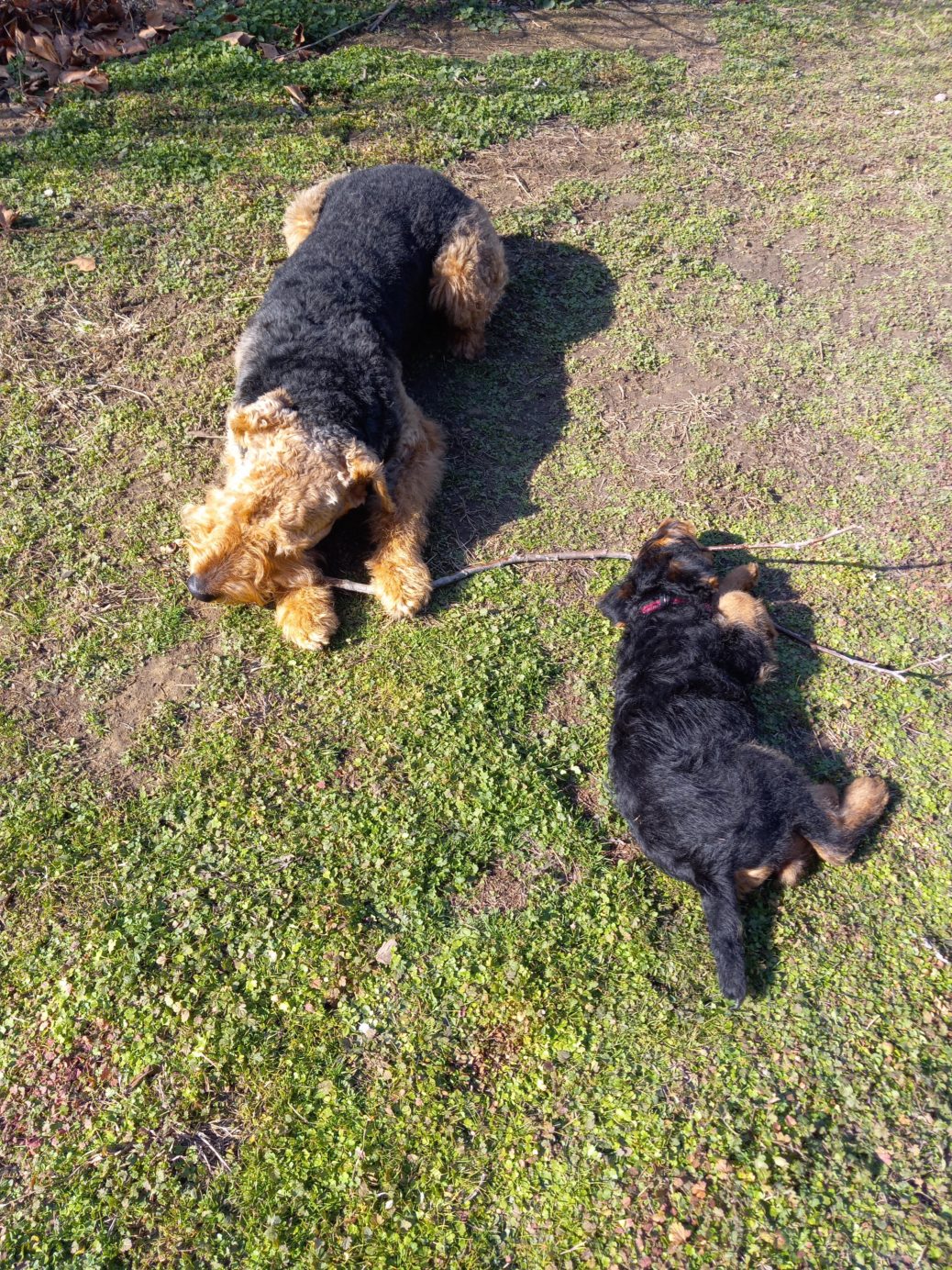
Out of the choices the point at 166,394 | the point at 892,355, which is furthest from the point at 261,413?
the point at 892,355

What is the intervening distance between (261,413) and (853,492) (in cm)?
334

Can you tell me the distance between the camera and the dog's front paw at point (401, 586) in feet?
13.9

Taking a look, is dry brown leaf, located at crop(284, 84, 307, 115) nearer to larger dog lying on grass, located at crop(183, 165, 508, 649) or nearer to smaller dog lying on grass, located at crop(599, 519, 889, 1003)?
larger dog lying on grass, located at crop(183, 165, 508, 649)

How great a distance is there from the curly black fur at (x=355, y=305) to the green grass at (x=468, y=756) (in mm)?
702

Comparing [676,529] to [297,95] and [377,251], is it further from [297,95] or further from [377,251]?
[297,95]

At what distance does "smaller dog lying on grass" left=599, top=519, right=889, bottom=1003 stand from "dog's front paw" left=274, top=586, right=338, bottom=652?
139cm

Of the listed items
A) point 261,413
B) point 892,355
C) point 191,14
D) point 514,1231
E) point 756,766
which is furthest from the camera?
point 191,14

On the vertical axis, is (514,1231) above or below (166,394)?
below

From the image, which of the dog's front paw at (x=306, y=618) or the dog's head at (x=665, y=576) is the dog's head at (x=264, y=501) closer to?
the dog's front paw at (x=306, y=618)

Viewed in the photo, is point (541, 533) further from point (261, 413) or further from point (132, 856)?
point (132, 856)

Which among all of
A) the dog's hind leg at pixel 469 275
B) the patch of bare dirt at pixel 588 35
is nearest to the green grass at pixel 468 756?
the dog's hind leg at pixel 469 275

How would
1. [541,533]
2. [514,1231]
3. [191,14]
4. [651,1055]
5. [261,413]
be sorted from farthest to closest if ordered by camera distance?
[191,14] < [541,533] < [261,413] < [651,1055] < [514,1231]

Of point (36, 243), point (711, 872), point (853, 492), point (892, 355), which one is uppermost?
point (36, 243)

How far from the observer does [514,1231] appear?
2684 mm
